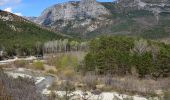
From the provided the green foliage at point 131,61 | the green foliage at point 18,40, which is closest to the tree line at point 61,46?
the green foliage at point 18,40

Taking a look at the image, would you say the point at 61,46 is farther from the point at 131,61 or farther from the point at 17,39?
the point at 131,61

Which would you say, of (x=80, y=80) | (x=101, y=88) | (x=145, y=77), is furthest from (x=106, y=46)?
(x=101, y=88)

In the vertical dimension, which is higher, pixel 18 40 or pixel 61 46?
pixel 18 40

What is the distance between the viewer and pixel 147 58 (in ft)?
251

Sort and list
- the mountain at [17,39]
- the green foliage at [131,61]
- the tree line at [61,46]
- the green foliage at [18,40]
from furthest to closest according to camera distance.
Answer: the tree line at [61,46] < the mountain at [17,39] < the green foliage at [18,40] < the green foliage at [131,61]

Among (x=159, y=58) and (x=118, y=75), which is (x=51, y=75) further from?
(x=159, y=58)

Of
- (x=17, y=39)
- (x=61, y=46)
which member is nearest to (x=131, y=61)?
(x=61, y=46)

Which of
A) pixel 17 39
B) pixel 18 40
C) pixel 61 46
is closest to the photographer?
pixel 61 46

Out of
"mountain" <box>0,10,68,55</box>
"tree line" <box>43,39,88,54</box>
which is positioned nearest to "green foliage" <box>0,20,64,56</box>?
"mountain" <box>0,10,68,55</box>

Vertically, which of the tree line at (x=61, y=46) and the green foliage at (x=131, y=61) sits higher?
the green foliage at (x=131, y=61)

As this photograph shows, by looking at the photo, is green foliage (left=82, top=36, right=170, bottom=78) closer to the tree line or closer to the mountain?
the mountain

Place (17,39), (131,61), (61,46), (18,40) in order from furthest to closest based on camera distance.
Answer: (17,39) → (18,40) → (61,46) → (131,61)

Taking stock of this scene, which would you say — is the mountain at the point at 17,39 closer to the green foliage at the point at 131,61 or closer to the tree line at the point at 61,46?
the tree line at the point at 61,46

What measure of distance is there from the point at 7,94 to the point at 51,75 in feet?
220
